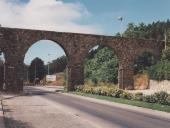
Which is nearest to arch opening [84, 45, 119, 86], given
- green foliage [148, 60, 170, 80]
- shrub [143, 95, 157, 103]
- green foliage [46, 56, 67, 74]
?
green foliage [148, 60, 170, 80]

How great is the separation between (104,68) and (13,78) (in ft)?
64.7

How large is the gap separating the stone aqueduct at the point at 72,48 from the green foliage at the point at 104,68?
6591mm

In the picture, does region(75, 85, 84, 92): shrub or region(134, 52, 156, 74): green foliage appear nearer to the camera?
region(75, 85, 84, 92): shrub

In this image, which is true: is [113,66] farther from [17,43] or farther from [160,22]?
[160,22]

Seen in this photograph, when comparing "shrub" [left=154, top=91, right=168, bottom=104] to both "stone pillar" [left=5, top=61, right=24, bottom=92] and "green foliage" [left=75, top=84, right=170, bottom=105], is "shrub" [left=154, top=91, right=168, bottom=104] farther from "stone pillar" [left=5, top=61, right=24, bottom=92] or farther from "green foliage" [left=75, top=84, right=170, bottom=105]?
"stone pillar" [left=5, top=61, right=24, bottom=92]

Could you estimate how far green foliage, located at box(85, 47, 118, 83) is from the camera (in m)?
59.1

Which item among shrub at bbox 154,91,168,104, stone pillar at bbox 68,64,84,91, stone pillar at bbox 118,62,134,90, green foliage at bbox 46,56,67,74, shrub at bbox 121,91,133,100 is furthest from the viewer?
green foliage at bbox 46,56,67,74

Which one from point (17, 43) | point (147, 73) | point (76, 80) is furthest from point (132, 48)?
point (17, 43)

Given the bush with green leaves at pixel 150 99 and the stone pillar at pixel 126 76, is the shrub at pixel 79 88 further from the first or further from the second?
the bush with green leaves at pixel 150 99

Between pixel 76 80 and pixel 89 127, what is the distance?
32832mm

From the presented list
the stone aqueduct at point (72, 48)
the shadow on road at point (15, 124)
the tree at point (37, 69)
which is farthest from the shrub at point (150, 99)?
the tree at point (37, 69)

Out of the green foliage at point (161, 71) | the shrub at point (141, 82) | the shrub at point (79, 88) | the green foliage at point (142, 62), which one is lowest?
the shrub at point (79, 88)

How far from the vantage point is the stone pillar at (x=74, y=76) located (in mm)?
→ 46562

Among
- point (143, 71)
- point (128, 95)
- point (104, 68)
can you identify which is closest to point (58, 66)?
point (104, 68)
